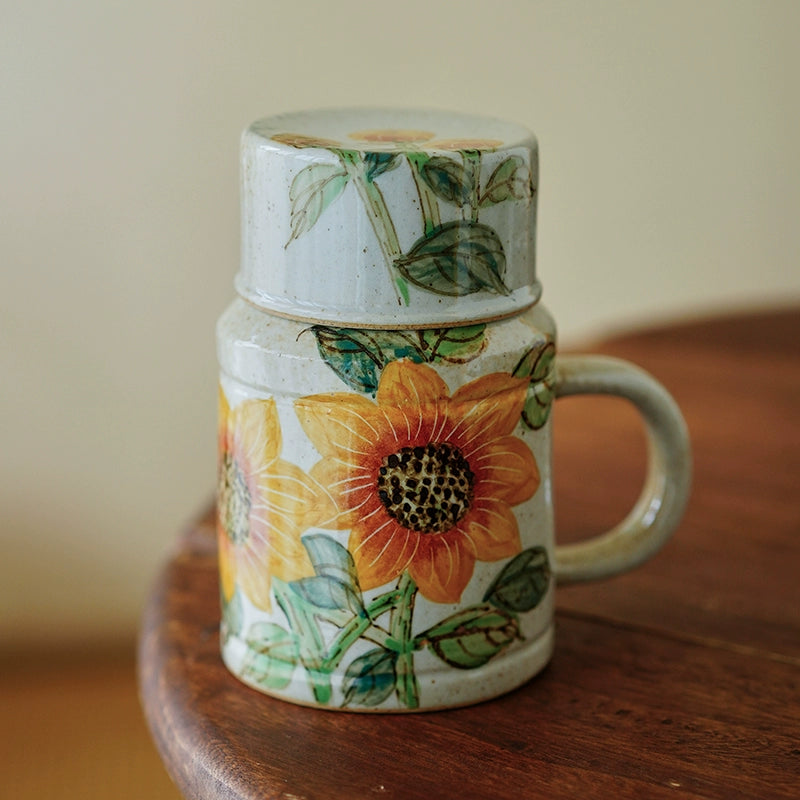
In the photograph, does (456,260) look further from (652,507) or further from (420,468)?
(652,507)

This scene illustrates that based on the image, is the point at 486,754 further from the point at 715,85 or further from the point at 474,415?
the point at 715,85

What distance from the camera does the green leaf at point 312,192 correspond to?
0.43m

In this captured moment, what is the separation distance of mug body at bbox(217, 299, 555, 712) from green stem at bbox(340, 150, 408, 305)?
0.02m

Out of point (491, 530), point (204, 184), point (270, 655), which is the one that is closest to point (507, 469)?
point (491, 530)

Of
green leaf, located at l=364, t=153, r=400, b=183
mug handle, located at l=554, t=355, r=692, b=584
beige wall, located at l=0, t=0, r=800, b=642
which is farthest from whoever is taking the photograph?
beige wall, located at l=0, t=0, r=800, b=642

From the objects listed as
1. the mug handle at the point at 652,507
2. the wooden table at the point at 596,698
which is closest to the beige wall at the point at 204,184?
the wooden table at the point at 596,698

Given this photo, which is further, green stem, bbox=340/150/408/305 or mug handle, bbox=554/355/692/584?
mug handle, bbox=554/355/692/584

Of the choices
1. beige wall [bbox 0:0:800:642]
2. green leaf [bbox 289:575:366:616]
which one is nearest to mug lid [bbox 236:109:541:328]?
green leaf [bbox 289:575:366:616]

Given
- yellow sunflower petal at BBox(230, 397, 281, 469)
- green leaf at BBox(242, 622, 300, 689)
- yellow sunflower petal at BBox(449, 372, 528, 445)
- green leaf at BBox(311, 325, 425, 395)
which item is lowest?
green leaf at BBox(242, 622, 300, 689)

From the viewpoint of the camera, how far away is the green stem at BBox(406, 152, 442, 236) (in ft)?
1.41

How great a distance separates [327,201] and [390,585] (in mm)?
159

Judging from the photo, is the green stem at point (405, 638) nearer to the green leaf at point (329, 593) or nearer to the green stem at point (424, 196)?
the green leaf at point (329, 593)

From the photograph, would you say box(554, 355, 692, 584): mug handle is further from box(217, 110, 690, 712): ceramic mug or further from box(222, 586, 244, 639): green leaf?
box(222, 586, 244, 639): green leaf

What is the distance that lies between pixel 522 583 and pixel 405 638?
61 mm
